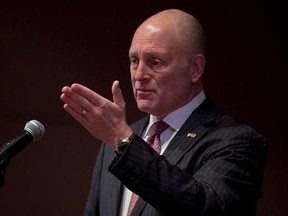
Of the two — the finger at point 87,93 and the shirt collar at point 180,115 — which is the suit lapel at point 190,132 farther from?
the finger at point 87,93

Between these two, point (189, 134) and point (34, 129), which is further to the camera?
point (189, 134)

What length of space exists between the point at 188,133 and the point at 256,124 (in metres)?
1.10

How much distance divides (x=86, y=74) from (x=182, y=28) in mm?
1099

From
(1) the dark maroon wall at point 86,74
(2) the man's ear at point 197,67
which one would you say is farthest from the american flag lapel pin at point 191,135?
(1) the dark maroon wall at point 86,74

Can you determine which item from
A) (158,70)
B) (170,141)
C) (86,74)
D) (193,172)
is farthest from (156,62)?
(86,74)

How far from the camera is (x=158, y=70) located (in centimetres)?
150

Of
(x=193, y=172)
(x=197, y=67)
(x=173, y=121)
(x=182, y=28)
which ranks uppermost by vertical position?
(x=182, y=28)

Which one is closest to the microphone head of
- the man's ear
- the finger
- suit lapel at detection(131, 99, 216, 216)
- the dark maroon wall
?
the finger

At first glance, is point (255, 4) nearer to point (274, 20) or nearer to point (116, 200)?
point (274, 20)

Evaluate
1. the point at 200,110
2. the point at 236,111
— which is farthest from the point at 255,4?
the point at 200,110

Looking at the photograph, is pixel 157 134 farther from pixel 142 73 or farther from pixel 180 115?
pixel 142 73

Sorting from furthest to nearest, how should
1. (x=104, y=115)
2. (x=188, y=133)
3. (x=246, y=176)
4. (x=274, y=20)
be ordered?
1. (x=274, y=20)
2. (x=188, y=133)
3. (x=246, y=176)
4. (x=104, y=115)

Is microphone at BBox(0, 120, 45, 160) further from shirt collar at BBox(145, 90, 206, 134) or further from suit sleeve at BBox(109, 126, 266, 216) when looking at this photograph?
shirt collar at BBox(145, 90, 206, 134)

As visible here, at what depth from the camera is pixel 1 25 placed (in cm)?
254
